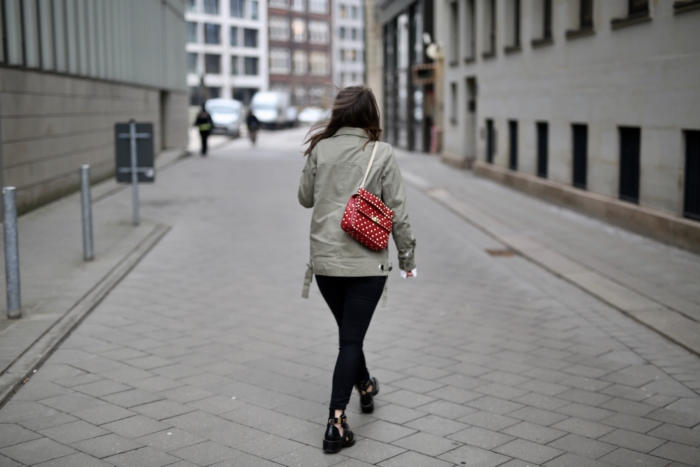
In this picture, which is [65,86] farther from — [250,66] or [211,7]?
[250,66]

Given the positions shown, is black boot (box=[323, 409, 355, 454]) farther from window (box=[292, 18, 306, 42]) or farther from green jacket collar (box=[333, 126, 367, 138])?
window (box=[292, 18, 306, 42])

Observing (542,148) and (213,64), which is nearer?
(542,148)

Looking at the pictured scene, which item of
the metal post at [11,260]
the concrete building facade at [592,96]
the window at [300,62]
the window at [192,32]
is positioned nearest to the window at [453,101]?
the concrete building facade at [592,96]

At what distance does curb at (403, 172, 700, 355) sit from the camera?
705 cm

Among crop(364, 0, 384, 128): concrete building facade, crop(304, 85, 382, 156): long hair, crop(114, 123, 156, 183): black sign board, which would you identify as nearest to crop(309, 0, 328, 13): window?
crop(364, 0, 384, 128): concrete building facade

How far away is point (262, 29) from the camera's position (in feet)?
302

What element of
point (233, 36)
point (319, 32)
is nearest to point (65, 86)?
point (233, 36)

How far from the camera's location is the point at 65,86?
1697 centimetres

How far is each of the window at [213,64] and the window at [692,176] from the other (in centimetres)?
7734

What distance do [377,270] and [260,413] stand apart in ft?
3.96

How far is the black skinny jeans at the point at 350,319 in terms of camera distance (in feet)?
14.7

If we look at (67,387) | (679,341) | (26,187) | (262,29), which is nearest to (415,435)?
(67,387)

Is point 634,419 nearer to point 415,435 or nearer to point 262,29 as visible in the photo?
point 415,435

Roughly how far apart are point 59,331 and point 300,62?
10024 cm
